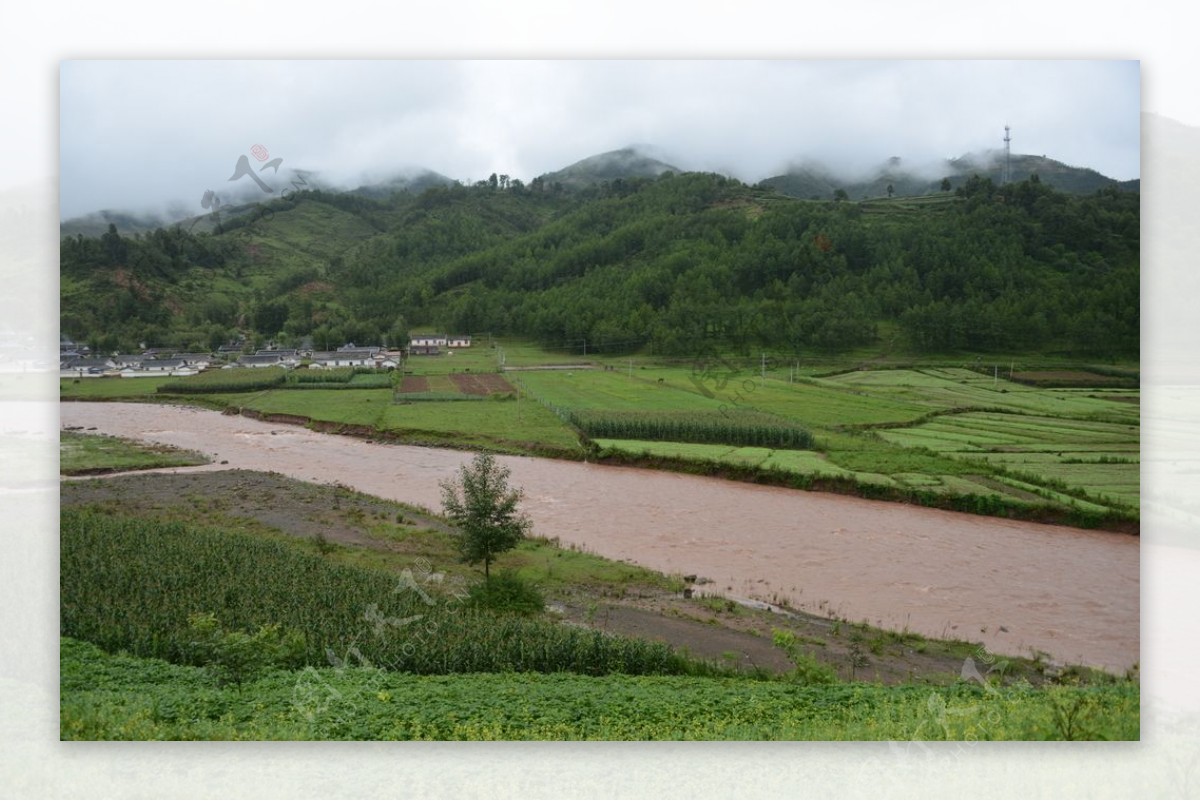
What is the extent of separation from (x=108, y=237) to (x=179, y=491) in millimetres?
2261

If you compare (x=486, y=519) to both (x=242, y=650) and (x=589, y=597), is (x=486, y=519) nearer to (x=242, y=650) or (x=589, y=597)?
(x=589, y=597)

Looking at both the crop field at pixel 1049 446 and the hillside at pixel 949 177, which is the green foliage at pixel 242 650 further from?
the hillside at pixel 949 177

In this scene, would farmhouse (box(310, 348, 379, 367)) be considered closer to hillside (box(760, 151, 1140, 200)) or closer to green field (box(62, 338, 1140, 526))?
green field (box(62, 338, 1140, 526))

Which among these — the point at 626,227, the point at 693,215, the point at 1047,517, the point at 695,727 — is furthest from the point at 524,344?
the point at 1047,517

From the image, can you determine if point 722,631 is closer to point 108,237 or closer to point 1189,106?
point 1189,106

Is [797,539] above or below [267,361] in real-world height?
below

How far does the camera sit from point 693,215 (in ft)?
23.9

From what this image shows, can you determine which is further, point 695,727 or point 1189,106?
point 1189,106

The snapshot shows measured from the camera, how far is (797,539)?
635cm

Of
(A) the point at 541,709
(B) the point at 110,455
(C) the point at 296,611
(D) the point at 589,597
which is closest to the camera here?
(A) the point at 541,709

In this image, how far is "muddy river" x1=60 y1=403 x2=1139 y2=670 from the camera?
18.0 feet

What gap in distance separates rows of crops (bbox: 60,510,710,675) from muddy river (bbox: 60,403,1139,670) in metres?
0.97

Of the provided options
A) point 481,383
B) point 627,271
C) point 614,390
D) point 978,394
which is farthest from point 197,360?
point 978,394

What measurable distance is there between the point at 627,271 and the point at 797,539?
3002 mm
